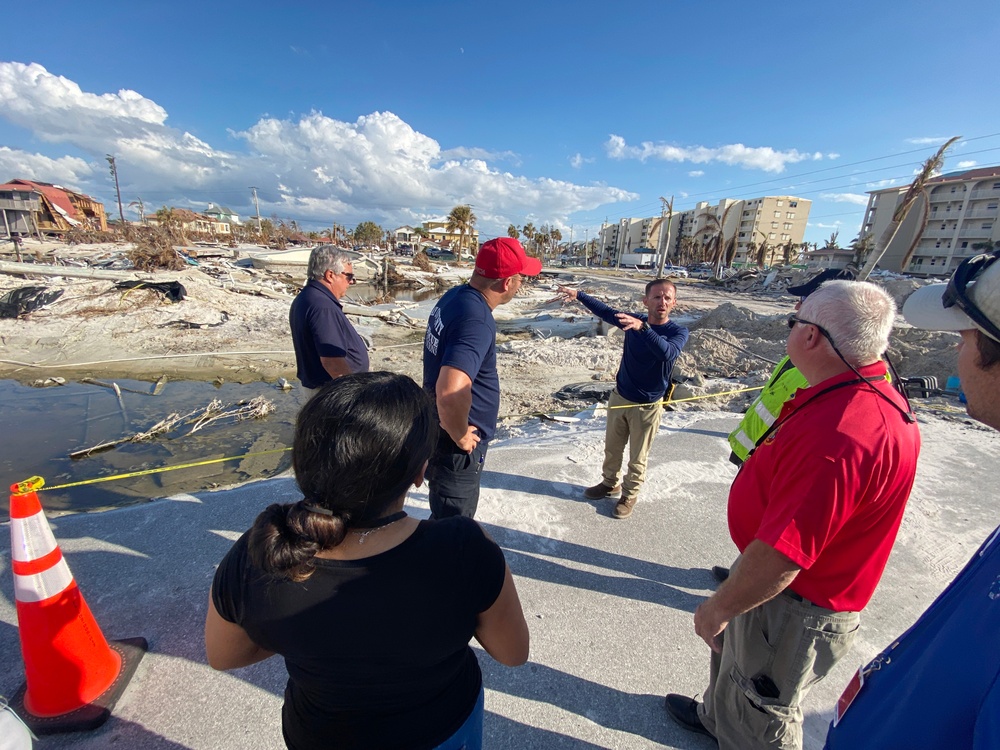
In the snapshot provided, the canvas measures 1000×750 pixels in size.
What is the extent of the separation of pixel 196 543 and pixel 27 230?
61559 mm

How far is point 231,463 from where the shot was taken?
6086 millimetres

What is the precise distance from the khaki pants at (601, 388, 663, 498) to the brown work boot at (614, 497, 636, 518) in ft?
0.11

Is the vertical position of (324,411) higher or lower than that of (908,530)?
higher

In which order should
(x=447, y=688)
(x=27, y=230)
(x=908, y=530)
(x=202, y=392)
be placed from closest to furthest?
(x=447, y=688) < (x=908, y=530) < (x=202, y=392) < (x=27, y=230)

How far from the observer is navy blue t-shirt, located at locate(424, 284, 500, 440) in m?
2.20

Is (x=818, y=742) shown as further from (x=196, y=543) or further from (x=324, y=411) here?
(x=196, y=543)

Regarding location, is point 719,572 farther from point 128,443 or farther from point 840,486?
point 128,443

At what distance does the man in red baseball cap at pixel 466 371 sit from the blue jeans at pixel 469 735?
103 cm

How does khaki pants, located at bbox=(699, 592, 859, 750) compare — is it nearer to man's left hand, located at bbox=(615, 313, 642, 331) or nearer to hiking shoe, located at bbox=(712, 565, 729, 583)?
hiking shoe, located at bbox=(712, 565, 729, 583)

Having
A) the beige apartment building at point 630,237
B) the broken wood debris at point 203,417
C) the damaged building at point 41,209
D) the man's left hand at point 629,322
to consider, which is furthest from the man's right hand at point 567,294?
the beige apartment building at point 630,237

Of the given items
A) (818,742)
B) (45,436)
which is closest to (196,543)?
(818,742)

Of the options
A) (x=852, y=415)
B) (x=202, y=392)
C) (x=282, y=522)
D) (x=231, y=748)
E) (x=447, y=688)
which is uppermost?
(x=852, y=415)

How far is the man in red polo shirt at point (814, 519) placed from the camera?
1.31 metres

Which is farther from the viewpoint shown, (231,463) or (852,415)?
(231,463)
